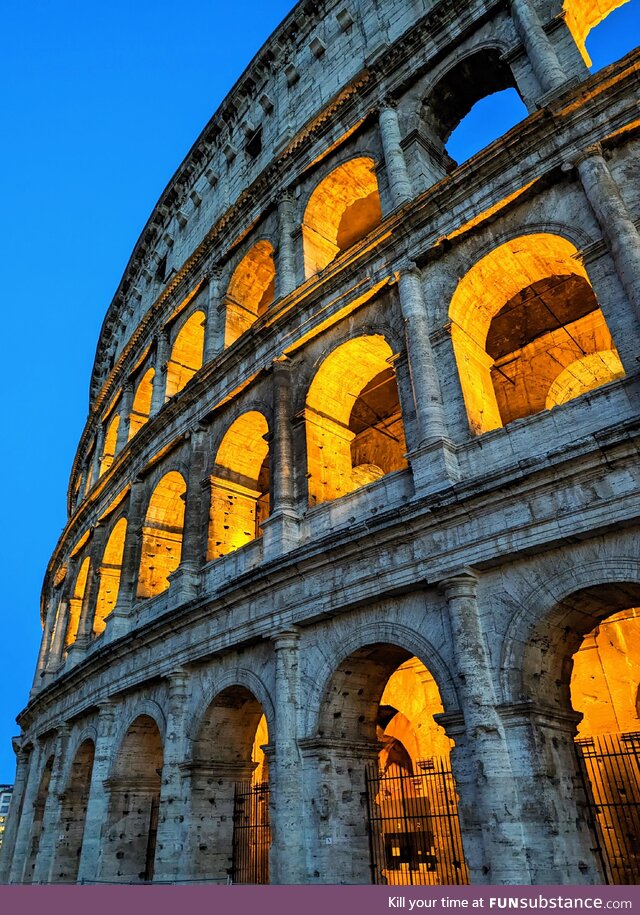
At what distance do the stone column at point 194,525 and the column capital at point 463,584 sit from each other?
583 centimetres

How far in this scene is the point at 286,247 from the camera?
13.0 m

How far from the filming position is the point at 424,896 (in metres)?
4.85

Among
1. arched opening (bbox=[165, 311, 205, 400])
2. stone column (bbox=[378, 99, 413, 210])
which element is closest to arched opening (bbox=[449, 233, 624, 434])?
stone column (bbox=[378, 99, 413, 210])

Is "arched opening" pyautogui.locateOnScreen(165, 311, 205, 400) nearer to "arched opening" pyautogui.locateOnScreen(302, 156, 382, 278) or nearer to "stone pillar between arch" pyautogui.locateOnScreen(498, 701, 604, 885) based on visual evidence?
"arched opening" pyautogui.locateOnScreen(302, 156, 382, 278)

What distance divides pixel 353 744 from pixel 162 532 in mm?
7565

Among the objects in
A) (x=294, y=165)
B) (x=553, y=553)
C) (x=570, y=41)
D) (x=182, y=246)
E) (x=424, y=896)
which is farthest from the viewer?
(x=182, y=246)

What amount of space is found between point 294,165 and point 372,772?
460 inches

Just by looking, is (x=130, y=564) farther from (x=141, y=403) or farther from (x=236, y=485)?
(x=141, y=403)

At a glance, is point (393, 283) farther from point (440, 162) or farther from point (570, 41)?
point (570, 41)

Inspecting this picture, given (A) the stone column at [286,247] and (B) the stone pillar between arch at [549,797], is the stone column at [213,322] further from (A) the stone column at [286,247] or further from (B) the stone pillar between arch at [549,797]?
(B) the stone pillar between arch at [549,797]

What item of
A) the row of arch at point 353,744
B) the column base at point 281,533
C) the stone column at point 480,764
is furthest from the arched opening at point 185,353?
the stone column at point 480,764

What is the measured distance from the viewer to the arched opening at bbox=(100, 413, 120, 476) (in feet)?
66.4

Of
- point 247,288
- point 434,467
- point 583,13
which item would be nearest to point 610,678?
point 434,467

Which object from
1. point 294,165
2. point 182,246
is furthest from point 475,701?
point 182,246
